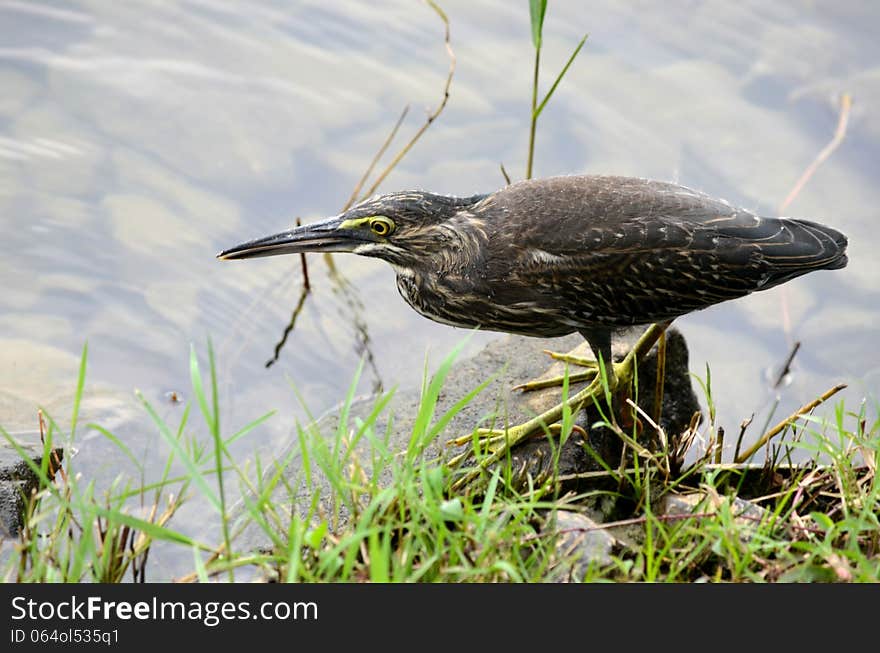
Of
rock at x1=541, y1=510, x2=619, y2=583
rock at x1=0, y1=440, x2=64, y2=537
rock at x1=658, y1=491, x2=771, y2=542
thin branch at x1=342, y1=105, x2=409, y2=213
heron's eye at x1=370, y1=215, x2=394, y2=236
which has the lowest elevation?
rock at x1=541, y1=510, x2=619, y2=583

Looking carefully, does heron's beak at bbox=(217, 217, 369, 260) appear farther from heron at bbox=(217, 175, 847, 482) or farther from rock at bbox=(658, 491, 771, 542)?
rock at bbox=(658, 491, 771, 542)

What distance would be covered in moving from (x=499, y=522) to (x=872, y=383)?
4188mm

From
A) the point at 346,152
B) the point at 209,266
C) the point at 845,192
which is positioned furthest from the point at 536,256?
the point at 845,192

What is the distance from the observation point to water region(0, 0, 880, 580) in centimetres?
608

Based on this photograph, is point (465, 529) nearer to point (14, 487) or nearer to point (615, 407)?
point (14, 487)

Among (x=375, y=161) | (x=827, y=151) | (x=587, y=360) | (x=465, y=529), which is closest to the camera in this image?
(x=465, y=529)

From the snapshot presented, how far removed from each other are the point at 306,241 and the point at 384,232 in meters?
0.33

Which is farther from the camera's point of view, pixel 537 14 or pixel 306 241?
pixel 537 14

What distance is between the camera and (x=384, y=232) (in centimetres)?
461

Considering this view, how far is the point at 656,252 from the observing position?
4.50 m

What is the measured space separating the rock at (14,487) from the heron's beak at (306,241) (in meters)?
1.09

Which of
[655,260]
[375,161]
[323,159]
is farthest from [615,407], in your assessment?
[323,159]

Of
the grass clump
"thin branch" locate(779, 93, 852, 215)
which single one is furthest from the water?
the grass clump

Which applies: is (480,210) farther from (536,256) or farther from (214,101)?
(214,101)
